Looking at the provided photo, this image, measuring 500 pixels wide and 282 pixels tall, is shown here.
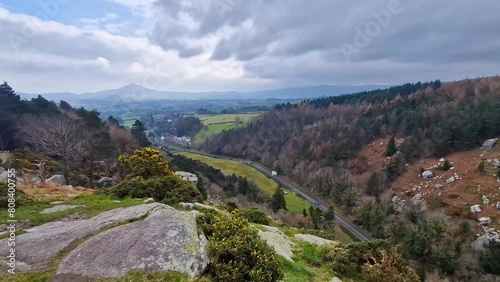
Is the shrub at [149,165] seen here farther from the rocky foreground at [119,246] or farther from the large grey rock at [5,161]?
the large grey rock at [5,161]

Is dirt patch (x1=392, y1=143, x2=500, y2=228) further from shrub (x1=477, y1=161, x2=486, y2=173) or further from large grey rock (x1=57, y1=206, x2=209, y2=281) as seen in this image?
large grey rock (x1=57, y1=206, x2=209, y2=281)

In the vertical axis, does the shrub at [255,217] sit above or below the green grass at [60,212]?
below

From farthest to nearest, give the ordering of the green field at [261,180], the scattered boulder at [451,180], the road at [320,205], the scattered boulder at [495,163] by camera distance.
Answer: the green field at [261,180] < the scattered boulder at [451,180] < the scattered boulder at [495,163] < the road at [320,205]

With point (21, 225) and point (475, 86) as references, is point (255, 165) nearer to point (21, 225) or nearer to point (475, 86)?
point (475, 86)

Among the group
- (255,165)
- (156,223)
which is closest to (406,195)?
(255,165)

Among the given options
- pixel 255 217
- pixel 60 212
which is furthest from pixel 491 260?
pixel 60 212

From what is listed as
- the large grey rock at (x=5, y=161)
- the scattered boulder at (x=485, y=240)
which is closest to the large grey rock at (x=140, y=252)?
the large grey rock at (x=5, y=161)

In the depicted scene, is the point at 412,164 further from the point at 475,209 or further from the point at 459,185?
the point at 475,209
